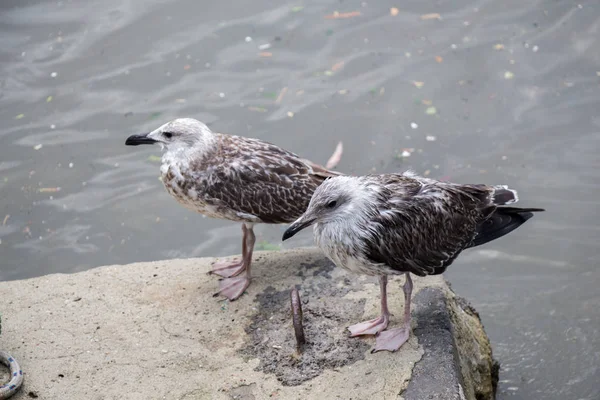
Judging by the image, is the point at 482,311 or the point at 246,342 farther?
the point at 482,311

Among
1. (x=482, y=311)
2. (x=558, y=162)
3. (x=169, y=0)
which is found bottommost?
(x=482, y=311)

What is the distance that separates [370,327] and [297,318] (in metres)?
0.52

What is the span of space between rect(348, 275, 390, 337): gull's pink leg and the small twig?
0.35 m

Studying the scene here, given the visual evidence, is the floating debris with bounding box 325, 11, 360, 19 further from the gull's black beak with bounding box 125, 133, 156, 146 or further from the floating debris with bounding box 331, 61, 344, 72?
the gull's black beak with bounding box 125, 133, 156, 146

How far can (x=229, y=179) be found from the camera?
5.48 meters

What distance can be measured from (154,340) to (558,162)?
17.3 ft

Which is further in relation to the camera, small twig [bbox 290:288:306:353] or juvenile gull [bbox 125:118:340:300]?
juvenile gull [bbox 125:118:340:300]

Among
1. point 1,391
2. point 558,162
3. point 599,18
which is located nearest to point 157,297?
point 1,391

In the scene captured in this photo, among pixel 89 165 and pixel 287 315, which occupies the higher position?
pixel 287 315

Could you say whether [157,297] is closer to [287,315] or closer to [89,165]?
[287,315]

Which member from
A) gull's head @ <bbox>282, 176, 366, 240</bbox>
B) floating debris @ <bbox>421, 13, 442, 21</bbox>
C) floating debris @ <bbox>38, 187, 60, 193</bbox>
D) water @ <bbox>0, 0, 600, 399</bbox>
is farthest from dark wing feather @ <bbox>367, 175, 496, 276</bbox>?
floating debris @ <bbox>421, 13, 442, 21</bbox>

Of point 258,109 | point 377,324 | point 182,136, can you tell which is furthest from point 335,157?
point 377,324

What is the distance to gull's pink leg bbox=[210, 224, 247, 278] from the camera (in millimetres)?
5812

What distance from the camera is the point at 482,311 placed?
23.1 feet
